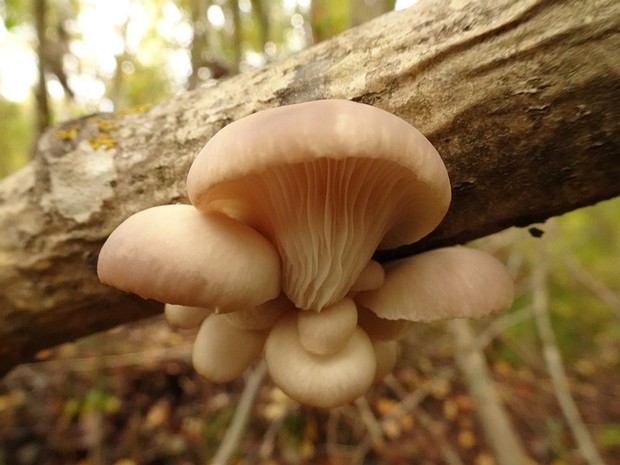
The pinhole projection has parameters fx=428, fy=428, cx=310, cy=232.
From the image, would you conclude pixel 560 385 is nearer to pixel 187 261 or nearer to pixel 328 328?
pixel 328 328

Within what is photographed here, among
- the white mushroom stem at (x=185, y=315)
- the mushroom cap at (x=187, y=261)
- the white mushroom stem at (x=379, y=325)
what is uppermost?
the mushroom cap at (x=187, y=261)

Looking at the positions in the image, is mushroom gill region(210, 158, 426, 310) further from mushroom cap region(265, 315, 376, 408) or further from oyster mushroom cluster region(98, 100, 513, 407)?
mushroom cap region(265, 315, 376, 408)

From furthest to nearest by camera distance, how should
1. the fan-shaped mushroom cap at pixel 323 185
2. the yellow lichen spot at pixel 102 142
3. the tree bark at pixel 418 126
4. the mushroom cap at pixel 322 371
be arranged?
the yellow lichen spot at pixel 102 142, the mushroom cap at pixel 322 371, the tree bark at pixel 418 126, the fan-shaped mushroom cap at pixel 323 185

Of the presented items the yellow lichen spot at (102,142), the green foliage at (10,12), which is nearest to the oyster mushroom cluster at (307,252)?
the yellow lichen spot at (102,142)

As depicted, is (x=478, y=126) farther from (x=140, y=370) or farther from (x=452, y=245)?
(x=140, y=370)

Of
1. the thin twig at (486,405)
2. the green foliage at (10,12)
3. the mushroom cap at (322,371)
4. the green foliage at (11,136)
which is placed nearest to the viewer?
the mushroom cap at (322,371)

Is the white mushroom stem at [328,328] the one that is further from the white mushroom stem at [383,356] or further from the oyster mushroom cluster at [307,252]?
the white mushroom stem at [383,356]

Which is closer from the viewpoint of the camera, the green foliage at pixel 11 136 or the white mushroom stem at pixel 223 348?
the white mushroom stem at pixel 223 348

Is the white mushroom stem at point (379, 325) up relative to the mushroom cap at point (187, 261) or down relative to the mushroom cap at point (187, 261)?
down
